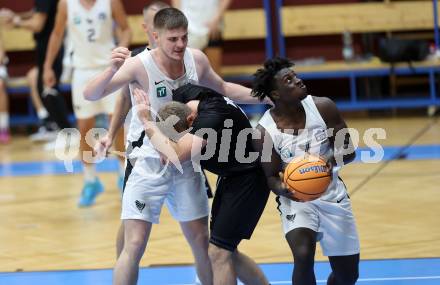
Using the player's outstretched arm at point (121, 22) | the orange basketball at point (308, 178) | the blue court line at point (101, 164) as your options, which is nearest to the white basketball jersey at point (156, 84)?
the orange basketball at point (308, 178)

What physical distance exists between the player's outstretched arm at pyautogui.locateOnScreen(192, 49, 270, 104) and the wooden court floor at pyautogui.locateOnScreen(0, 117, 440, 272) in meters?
1.56

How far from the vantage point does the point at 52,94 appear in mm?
12273

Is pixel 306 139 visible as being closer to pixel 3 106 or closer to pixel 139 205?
pixel 139 205

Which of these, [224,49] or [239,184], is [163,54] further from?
[224,49]

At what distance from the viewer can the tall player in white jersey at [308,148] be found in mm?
5523

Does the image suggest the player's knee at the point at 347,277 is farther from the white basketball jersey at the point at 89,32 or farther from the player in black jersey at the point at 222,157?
the white basketball jersey at the point at 89,32

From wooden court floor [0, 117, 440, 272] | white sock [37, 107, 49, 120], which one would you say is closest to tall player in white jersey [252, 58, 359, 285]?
wooden court floor [0, 117, 440, 272]

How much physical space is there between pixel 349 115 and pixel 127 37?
6645 millimetres

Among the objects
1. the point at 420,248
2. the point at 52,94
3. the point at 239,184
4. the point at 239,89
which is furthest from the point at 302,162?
the point at 52,94

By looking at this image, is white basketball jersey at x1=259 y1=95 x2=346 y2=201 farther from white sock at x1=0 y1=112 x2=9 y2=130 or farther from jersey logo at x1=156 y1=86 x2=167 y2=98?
white sock at x1=0 y1=112 x2=9 y2=130

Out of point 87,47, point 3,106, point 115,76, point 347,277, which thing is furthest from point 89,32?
point 347,277

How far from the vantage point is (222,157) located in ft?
18.3

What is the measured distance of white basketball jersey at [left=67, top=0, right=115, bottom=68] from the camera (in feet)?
31.9

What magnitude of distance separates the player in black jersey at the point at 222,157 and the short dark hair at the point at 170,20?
389 mm
